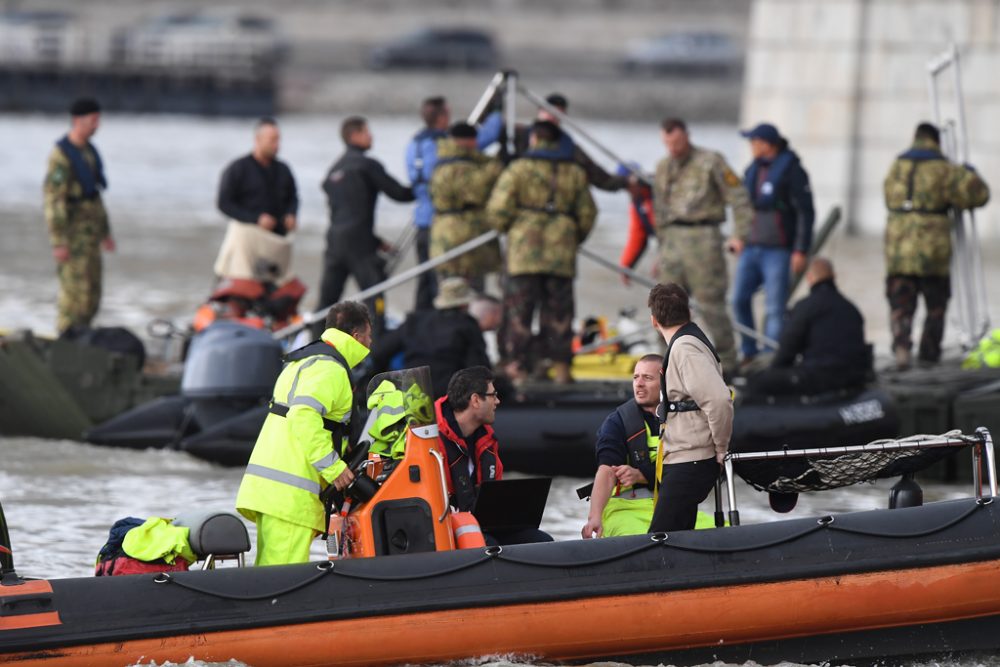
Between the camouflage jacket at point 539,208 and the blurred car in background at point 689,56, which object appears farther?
the blurred car in background at point 689,56

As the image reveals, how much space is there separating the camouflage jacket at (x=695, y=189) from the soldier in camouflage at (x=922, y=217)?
984mm

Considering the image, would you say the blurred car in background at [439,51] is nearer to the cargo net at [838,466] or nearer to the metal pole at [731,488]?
the cargo net at [838,466]

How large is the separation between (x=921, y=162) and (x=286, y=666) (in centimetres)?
631

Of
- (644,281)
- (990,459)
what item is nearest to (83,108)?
(644,281)

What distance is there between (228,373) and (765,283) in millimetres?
3467

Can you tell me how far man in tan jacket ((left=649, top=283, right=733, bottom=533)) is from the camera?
267 inches

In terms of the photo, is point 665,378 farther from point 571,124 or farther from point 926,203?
point 926,203

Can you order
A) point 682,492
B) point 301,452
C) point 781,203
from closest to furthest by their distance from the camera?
point 301,452, point 682,492, point 781,203

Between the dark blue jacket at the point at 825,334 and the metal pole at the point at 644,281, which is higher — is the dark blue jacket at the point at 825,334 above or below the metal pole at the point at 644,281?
below

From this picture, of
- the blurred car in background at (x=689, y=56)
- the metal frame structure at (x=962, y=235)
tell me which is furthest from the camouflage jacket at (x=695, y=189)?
the blurred car in background at (x=689, y=56)

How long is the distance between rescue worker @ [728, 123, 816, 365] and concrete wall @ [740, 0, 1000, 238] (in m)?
10.4

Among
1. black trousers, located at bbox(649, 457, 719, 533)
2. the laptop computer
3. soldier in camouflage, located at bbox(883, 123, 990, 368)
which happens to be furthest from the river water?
the laptop computer

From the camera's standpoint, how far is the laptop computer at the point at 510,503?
7.07 meters

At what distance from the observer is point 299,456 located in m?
6.64
